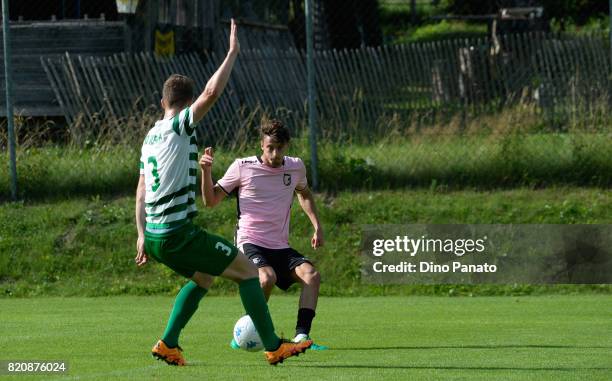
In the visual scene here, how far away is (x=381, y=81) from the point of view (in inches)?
634

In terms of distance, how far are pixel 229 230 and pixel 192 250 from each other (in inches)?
304

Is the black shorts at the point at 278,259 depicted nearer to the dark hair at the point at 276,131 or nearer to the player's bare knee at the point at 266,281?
the player's bare knee at the point at 266,281

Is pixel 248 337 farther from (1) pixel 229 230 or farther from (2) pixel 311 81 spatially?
(2) pixel 311 81

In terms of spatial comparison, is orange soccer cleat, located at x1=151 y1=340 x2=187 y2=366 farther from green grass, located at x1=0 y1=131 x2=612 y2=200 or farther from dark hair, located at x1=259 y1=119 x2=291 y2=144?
green grass, located at x1=0 y1=131 x2=612 y2=200

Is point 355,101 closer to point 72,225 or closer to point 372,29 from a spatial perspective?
point 72,225

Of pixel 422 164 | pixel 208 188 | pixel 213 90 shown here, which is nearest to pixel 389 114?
pixel 422 164

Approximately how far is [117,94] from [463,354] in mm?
9316

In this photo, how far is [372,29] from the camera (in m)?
28.2

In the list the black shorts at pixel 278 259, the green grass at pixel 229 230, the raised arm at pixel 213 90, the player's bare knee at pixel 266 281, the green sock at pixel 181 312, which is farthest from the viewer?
the green grass at pixel 229 230

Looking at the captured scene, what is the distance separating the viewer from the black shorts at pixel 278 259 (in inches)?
368

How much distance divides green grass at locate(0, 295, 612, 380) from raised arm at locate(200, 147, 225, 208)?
3.62 ft

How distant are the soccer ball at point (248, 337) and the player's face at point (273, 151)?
1.44 m

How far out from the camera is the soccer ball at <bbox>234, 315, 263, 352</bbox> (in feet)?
27.3

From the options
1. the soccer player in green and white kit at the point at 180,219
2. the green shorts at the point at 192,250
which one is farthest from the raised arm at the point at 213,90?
the green shorts at the point at 192,250
